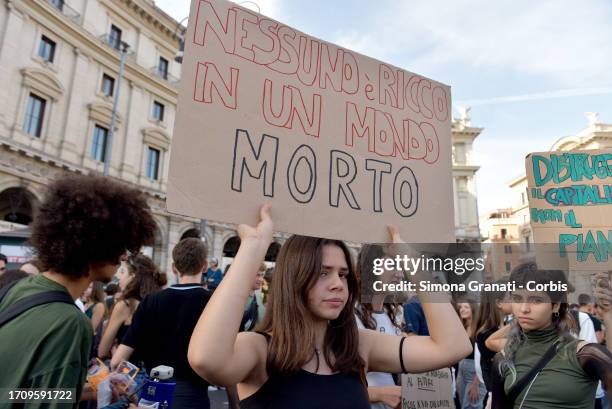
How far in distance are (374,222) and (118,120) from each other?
23013 mm

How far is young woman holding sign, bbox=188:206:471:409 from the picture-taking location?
129 cm

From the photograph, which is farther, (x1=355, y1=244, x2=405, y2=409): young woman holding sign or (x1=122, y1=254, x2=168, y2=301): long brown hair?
(x1=122, y1=254, x2=168, y2=301): long brown hair

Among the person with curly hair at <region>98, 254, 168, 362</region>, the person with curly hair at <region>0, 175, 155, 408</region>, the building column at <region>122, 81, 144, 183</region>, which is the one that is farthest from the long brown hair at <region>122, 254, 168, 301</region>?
the building column at <region>122, 81, 144, 183</region>

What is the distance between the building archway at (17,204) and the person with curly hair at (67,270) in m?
17.9

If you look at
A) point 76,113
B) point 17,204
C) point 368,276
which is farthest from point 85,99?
point 368,276

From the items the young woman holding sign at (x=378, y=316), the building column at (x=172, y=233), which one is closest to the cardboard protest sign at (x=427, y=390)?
the young woman holding sign at (x=378, y=316)

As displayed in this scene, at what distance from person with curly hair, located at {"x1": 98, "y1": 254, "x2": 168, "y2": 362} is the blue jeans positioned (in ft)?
10.1

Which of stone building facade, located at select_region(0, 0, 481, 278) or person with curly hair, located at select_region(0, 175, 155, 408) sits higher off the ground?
stone building facade, located at select_region(0, 0, 481, 278)

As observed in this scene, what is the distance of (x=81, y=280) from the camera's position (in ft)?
4.87

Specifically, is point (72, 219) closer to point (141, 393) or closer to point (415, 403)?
point (141, 393)

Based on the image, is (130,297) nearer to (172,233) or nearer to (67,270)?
(67,270)

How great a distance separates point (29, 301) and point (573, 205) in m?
2.92

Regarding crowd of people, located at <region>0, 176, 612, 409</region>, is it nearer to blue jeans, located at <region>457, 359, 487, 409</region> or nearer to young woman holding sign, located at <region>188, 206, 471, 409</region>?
young woman holding sign, located at <region>188, 206, 471, 409</region>

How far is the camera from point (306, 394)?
4.77 feet
